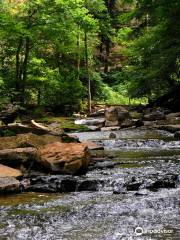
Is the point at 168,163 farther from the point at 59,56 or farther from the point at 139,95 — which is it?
the point at 59,56

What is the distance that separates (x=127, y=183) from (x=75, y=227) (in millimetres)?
2536

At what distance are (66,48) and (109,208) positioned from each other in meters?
23.9

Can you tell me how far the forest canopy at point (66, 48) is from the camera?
68.9ft

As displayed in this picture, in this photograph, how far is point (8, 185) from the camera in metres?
7.82

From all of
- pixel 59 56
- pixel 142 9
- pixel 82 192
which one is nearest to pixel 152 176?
pixel 82 192

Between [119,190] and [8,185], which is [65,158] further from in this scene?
[119,190]

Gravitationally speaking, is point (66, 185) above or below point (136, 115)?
above

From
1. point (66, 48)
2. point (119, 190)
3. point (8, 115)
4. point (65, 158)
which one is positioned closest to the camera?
point (119, 190)

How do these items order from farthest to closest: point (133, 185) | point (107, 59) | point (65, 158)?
1. point (107, 59)
2. point (65, 158)
3. point (133, 185)

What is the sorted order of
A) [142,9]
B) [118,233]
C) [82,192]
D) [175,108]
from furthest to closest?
[175,108] < [142,9] < [82,192] < [118,233]

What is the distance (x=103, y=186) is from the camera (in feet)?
26.8

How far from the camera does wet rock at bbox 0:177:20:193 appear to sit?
7746 millimetres

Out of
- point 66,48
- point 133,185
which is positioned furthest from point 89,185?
point 66,48

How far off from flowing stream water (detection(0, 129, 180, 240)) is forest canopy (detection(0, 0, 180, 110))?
426 inches
